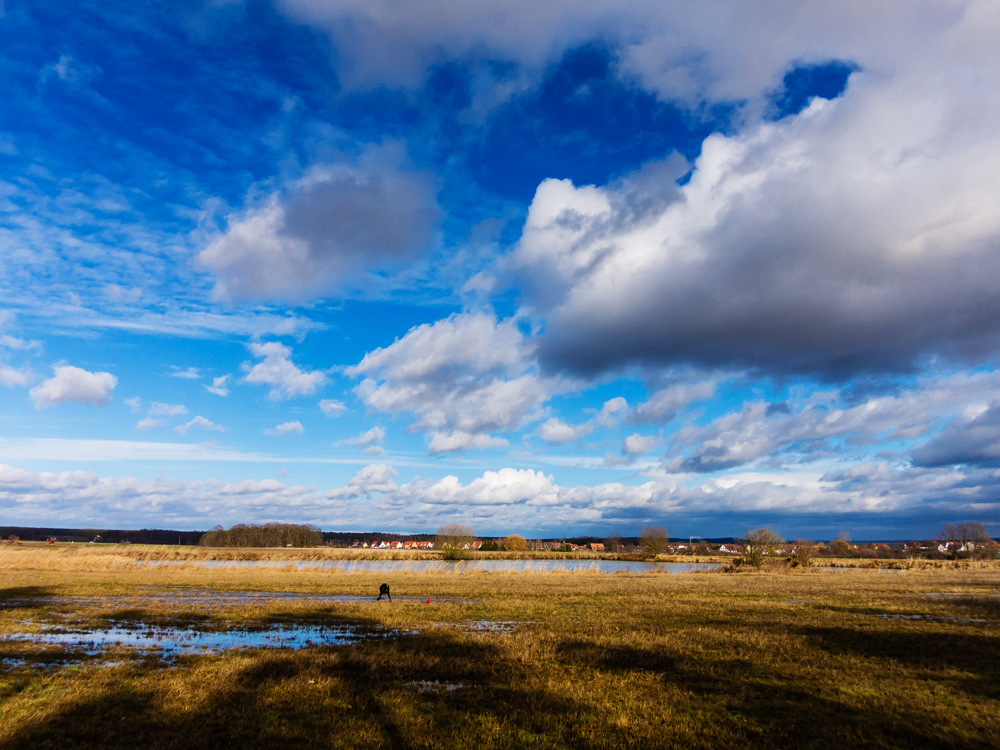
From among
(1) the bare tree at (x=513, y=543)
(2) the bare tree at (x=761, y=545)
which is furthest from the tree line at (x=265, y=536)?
(2) the bare tree at (x=761, y=545)

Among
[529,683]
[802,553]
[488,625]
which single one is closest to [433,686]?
[529,683]

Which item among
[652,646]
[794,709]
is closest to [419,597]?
[652,646]

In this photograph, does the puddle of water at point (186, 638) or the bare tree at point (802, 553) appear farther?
the bare tree at point (802, 553)

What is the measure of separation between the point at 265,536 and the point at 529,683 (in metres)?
180

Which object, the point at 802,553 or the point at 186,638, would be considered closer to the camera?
the point at 186,638

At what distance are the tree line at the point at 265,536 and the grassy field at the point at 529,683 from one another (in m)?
157

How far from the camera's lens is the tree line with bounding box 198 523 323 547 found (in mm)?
162750

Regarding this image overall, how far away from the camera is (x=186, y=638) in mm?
16484

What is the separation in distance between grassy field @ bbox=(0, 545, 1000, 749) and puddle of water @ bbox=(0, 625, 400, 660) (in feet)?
2.36

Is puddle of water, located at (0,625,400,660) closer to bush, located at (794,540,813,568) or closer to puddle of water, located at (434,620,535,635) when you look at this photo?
puddle of water, located at (434,620,535,635)

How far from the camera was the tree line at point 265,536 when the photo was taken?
534 ft

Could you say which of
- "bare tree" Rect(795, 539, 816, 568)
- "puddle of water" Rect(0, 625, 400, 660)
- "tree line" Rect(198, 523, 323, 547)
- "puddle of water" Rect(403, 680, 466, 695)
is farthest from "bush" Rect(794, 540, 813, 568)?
"tree line" Rect(198, 523, 323, 547)

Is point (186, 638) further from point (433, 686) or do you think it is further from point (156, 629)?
point (433, 686)

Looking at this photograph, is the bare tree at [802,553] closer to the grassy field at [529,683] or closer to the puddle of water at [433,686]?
the grassy field at [529,683]
